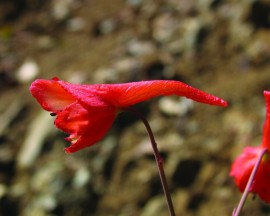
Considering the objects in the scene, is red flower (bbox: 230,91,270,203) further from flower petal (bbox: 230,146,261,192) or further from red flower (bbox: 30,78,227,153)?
red flower (bbox: 30,78,227,153)

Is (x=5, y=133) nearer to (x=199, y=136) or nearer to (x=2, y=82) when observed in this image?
(x=2, y=82)

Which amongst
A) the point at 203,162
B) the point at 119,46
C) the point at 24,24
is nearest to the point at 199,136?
the point at 203,162

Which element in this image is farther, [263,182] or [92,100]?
[263,182]

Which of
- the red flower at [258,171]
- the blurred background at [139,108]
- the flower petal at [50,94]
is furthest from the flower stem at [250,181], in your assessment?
the blurred background at [139,108]

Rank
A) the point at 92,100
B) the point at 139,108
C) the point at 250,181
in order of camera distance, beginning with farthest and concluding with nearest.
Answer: the point at 139,108 < the point at 250,181 < the point at 92,100

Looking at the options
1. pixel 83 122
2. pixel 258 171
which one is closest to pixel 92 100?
pixel 83 122

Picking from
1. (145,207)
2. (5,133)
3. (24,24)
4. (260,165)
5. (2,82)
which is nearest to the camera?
(260,165)

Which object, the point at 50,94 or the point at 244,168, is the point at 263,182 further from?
the point at 50,94
